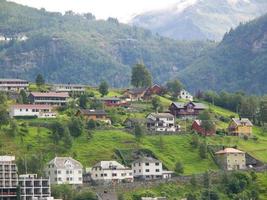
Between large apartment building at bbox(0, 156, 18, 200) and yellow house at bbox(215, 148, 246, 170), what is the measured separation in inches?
1817

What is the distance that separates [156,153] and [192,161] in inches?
251

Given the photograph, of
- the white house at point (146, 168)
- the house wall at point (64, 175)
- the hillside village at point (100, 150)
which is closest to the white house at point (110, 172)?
the hillside village at point (100, 150)

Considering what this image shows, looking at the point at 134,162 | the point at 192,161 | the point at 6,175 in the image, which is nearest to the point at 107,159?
the point at 134,162

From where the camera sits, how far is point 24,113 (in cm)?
19338

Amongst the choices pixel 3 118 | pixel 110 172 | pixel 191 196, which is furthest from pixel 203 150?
pixel 3 118

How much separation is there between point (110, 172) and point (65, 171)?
857cm

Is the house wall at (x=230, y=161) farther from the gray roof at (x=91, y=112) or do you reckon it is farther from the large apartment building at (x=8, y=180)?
the large apartment building at (x=8, y=180)

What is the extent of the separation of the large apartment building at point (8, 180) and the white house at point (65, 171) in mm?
14226

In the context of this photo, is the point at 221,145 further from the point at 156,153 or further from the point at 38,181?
the point at 38,181

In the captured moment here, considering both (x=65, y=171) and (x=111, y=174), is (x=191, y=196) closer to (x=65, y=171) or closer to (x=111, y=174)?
(x=111, y=174)

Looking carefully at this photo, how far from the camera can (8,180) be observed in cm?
14788

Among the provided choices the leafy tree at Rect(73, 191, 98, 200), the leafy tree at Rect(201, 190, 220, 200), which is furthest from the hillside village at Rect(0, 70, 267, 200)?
the leafy tree at Rect(201, 190, 220, 200)

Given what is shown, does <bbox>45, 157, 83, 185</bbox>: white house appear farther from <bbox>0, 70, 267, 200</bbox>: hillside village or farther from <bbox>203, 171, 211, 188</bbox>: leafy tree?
<bbox>203, 171, 211, 188</bbox>: leafy tree

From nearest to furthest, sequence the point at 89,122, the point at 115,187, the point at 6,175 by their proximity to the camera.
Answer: the point at 6,175, the point at 115,187, the point at 89,122
